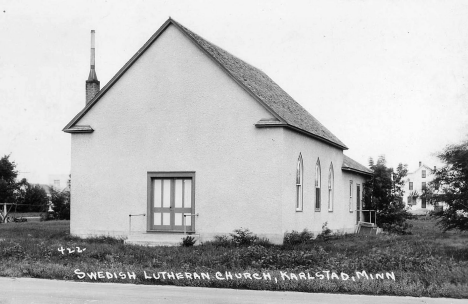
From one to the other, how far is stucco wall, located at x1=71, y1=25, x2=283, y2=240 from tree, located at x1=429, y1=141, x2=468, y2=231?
5930 mm

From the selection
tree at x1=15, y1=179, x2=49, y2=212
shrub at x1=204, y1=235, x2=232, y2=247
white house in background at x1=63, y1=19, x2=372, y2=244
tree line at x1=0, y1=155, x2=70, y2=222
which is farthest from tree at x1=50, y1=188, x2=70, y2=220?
shrub at x1=204, y1=235, x2=232, y2=247

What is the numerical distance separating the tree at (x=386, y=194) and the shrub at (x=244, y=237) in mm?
15174

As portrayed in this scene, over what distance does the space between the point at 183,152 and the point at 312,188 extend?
20.4 feet

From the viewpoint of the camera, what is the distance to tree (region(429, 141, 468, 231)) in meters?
18.2

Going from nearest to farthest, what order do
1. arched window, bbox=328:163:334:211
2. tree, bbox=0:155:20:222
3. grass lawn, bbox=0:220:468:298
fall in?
1. grass lawn, bbox=0:220:468:298
2. arched window, bbox=328:163:334:211
3. tree, bbox=0:155:20:222

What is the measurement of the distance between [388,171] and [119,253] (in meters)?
22.0

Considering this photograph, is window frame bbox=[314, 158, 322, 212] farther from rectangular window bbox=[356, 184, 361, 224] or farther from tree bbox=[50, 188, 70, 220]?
tree bbox=[50, 188, 70, 220]

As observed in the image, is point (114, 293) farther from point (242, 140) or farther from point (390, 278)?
point (242, 140)

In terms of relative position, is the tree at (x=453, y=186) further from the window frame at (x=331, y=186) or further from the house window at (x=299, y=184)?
the window frame at (x=331, y=186)

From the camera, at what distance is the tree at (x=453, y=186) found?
18234 mm

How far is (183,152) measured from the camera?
2408 cm

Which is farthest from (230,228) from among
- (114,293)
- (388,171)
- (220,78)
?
(388,171)

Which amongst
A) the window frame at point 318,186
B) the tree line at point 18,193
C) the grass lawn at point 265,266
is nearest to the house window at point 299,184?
the window frame at point 318,186

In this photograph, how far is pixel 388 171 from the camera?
37781mm
